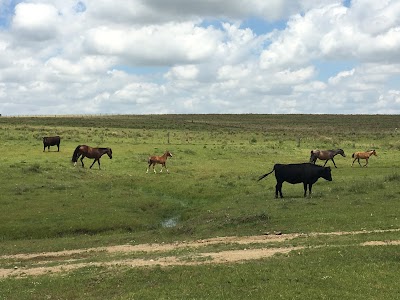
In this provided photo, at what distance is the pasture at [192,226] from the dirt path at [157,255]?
126 mm

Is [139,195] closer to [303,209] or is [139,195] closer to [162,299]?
[303,209]

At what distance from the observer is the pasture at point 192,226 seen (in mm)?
11828

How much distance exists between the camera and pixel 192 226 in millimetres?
21609

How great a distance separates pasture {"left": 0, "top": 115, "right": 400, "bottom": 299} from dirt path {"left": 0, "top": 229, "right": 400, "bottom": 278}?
5.0 inches

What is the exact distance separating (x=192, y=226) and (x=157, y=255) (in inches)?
228

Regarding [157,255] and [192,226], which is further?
[192,226]

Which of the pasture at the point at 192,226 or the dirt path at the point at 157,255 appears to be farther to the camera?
the dirt path at the point at 157,255

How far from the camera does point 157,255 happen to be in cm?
1595

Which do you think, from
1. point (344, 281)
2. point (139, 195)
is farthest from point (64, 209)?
point (344, 281)

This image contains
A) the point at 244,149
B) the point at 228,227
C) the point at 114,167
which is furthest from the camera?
the point at 244,149

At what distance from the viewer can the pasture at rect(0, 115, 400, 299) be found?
11.8 m

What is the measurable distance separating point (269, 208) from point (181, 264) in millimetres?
9981

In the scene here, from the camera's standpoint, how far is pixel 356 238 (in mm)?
15914

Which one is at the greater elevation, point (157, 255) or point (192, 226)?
point (157, 255)
